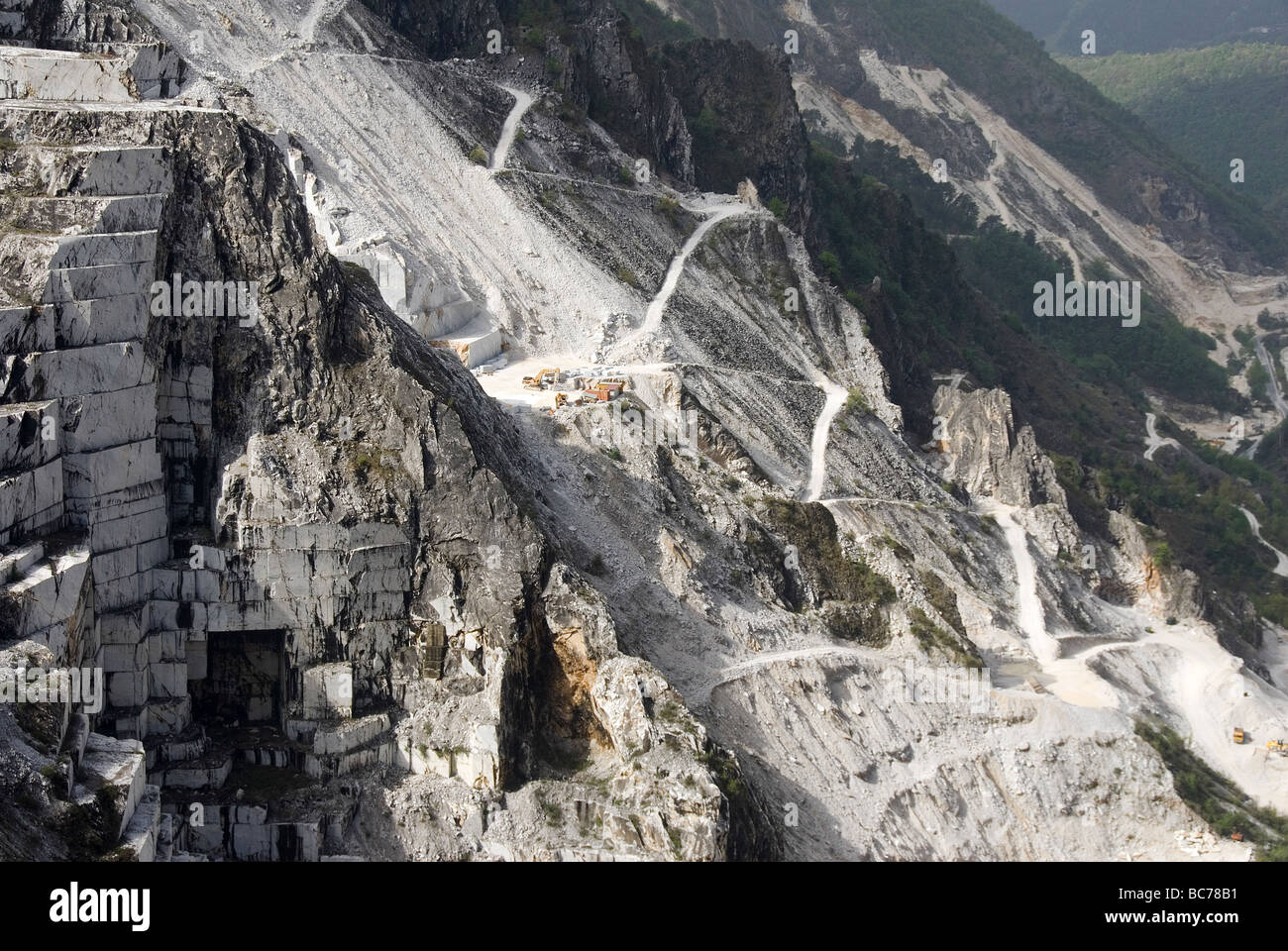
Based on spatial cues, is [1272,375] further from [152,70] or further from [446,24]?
[152,70]

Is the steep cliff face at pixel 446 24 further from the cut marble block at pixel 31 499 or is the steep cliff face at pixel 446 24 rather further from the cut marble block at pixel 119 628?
the cut marble block at pixel 31 499

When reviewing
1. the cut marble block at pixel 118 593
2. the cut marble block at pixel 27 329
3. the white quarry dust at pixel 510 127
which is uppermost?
the white quarry dust at pixel 510 127

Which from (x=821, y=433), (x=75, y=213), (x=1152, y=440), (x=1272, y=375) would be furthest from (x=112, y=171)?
(x=1272, y=375)

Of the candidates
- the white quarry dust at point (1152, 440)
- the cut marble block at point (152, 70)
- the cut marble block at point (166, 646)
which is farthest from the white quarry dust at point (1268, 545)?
the cut marble block at point (166, 646)
